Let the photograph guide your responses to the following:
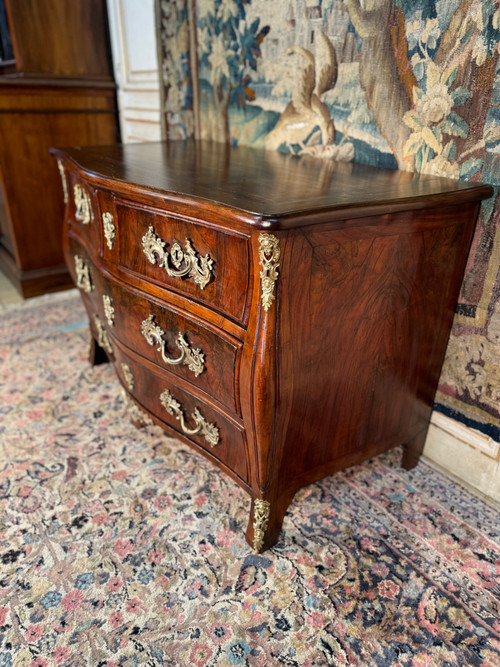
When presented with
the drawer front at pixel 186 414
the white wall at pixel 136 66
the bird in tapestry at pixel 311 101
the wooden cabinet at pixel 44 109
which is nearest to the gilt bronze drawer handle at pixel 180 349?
the drawer front at pixel 186 414

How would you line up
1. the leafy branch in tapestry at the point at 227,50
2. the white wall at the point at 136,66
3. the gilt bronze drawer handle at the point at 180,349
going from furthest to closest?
the white wall at the point at 136,66 < the leafy branch in tapestry at the point at 227,50 < the gilt bronze drawer handle at the point at 180,349

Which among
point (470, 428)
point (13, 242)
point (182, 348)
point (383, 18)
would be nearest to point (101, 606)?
point (182, 348)

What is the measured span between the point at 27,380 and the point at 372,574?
5.40ft

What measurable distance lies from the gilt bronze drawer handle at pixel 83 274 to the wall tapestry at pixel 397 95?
0.87 metres

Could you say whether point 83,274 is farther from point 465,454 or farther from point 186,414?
point 465,454

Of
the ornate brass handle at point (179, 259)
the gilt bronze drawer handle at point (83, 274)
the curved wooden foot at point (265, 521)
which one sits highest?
the ornate brass handle at point (179, 259)

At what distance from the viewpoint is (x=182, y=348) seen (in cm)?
129

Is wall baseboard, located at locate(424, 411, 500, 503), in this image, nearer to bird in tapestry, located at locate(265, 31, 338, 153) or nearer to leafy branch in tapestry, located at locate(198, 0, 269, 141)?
bird in tapestry, located at locate(265, 31, 338, 153)

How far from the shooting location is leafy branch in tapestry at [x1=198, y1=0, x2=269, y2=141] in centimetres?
189

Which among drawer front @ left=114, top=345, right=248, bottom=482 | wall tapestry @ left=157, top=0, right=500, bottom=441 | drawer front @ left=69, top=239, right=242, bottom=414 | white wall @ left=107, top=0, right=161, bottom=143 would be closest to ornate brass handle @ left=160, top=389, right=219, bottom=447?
drawer front @ left=114, top=345, right=248, bottom=482

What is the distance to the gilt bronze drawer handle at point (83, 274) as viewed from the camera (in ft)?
5.82

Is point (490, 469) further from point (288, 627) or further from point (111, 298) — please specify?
point (111, 298)

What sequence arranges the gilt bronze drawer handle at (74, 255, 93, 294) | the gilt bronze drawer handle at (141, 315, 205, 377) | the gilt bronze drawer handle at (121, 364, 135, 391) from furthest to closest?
1. the gilt bronze drawer handle at (74, 255, 93, 294)
2. the gilt bronze drawer handle at (121, 364, 135, 391)
3. the gilt bronze drawer handle at (141, 315, 205, 377)

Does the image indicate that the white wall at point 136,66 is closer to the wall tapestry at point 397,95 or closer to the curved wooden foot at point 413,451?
the wall tapestry at point 397,95
